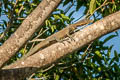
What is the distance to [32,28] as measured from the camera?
12.2ft

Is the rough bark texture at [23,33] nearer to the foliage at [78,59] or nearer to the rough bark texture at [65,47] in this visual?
the rough bark texture at [65,47]

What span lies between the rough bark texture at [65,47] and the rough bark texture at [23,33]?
9.1 inches

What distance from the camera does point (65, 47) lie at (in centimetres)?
388

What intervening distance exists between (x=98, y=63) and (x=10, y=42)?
4597 millimetres

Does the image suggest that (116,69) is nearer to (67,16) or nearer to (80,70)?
(80,70)

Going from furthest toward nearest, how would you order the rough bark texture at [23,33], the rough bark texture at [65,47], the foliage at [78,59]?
the foliage at [78,59] → the rough bark texture at [65,47] → the rough bark texture at [23,33]

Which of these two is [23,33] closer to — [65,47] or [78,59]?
[65,47]

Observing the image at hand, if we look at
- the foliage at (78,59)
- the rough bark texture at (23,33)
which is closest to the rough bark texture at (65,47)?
the rough bark texture at (23,33)

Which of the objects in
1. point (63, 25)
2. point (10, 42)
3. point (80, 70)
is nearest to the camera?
point (10, 42)

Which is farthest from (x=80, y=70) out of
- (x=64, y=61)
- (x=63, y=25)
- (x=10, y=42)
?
(x=10, y=42)

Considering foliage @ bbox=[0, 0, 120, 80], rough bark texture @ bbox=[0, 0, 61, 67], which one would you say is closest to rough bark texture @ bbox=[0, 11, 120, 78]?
rough bark texture @ bbox=[0, 0, 61, 67]

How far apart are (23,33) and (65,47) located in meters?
0.66

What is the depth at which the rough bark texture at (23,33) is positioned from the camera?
362 centimetres

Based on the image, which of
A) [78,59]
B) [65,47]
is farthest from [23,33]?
[78,59]
